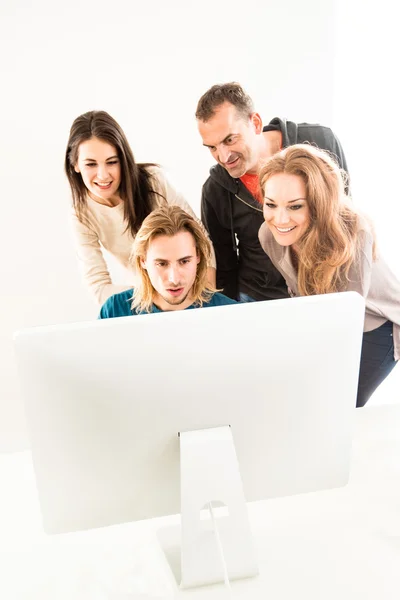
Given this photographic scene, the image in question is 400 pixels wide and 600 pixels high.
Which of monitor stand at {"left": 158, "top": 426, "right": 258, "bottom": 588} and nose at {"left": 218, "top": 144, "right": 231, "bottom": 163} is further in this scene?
nose at {"left": 218, "top": 144, "right": 231, "bottom": 163}

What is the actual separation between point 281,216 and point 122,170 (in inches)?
21.1

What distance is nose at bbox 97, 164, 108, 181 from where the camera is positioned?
1.96m

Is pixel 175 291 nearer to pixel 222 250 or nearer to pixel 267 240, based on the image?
pixel 222 250

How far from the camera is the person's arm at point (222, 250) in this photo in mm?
2068

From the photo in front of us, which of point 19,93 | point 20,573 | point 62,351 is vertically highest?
point 19,93

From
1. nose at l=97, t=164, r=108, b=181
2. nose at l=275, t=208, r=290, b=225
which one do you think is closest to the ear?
nose at l=275, t=208, r=290, b=225

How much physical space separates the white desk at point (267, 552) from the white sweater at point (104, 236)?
0.71 metres

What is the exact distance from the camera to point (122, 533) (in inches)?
55.4

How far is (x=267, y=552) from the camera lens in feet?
4.36

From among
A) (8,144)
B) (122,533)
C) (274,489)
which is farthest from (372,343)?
(8,144)

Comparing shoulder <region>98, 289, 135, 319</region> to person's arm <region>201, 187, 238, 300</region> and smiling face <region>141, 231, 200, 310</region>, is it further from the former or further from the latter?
person's arm <region>201, 187, 238, 300</region>

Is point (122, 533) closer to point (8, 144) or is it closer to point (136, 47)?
point (8, 144)

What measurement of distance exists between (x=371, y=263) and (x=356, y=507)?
1.00 m

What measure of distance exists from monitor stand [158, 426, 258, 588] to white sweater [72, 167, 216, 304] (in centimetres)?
94
